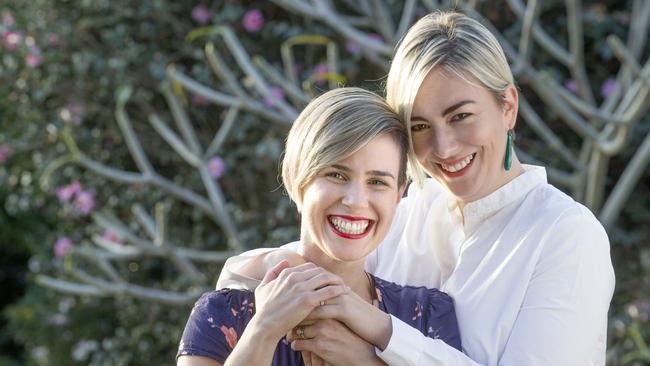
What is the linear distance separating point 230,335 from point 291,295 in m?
0.20

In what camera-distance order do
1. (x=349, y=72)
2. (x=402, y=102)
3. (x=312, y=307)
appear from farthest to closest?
(x=349, y=72) < (x=402, y=102) < (x=312, y=307)

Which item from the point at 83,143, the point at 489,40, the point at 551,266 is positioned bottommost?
the point at 83,143

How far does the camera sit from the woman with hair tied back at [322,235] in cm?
243

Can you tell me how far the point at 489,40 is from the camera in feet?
8.80

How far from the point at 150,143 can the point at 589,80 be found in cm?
227

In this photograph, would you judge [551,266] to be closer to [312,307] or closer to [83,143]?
[312,307]

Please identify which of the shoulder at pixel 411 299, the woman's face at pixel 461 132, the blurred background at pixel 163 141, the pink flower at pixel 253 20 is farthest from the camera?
the pink flower at pixel 253 20

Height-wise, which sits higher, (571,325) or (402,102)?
(402,102)

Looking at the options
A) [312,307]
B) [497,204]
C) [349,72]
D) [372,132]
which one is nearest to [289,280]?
[312,307]

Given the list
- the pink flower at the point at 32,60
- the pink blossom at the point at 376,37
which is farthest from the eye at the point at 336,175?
the pink flower at the point at 32,60

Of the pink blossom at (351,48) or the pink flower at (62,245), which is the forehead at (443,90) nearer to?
the pink blossom at (351,48)

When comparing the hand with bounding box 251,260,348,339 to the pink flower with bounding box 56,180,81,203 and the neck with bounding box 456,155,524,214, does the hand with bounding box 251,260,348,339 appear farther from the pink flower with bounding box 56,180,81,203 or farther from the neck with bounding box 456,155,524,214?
the pink flower with bounding box 56,180,81,203

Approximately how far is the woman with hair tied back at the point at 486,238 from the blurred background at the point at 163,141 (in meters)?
2.12

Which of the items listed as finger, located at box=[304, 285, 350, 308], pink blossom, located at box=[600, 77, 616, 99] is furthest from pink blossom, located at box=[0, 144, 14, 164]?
finger, located at box=[304, 285, 350, 308]
